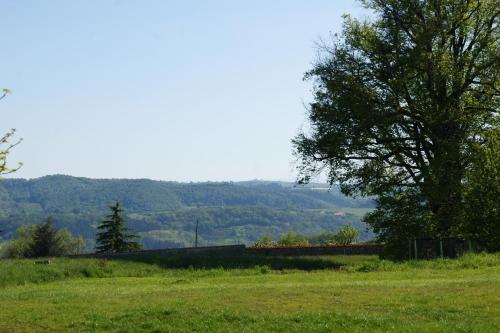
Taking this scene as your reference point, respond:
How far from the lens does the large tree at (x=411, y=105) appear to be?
138 ft

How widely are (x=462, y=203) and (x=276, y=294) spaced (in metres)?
23.8

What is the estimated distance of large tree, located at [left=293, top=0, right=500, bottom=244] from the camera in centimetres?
4206

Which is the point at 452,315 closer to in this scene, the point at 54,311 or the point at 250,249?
the point at 54,311

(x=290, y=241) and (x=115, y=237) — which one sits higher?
(x=115, y=237)

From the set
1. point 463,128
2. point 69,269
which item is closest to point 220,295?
point 69,269

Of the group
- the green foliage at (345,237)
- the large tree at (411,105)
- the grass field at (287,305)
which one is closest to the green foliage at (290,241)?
the green foliage at (345,237)

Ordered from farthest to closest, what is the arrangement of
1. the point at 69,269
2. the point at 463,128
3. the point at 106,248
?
the point at 106,248
the point at 463,128
the point at 69,269

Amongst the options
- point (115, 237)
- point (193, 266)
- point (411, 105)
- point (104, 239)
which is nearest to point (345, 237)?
point (115, 237)

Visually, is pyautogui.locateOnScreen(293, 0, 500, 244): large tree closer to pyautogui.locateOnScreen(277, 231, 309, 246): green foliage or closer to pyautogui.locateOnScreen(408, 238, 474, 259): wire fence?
pyautogui.locateOnScreen(408, 238, 474, 259): wire fence

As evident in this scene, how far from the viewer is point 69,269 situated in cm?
3556

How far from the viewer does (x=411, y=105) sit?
142 ft

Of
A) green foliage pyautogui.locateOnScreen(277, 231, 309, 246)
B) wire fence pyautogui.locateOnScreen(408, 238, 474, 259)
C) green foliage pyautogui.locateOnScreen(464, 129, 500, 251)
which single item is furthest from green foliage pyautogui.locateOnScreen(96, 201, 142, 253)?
green foliage pyautogui.locateOnScreen(464, 129, 500, 251)

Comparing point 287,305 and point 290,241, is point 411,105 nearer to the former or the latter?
point 287,305

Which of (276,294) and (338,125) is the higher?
(338,125)
